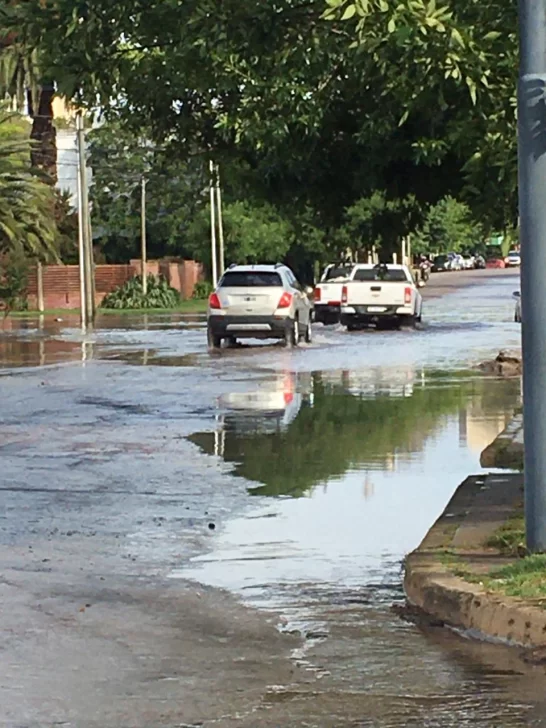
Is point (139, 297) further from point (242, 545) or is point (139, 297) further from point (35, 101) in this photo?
point (242, 545)

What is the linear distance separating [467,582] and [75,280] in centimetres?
5862

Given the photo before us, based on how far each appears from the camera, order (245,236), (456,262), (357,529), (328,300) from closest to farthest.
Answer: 1. (357,529)
2. (328,300)
3. (245,236)
4. (456,262)

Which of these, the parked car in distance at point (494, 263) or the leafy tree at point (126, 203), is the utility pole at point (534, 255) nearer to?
the leafy tree at point (126, 203)

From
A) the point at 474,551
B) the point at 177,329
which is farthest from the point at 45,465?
the point at 177,329

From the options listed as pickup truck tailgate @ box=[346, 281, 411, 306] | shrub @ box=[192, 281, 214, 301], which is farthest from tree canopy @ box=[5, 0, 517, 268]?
shrub @ box=[192, 281, 214, 301]

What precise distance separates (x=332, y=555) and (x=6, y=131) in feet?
175

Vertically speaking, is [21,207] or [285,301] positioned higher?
[21,207]

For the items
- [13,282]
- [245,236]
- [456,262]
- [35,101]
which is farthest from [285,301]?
[456,262]

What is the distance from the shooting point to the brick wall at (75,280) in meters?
66.3

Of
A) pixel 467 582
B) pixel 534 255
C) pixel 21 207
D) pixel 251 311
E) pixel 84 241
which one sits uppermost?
pixel 21 207

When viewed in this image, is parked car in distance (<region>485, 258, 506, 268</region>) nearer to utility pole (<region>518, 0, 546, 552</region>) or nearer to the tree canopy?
the tree canopy

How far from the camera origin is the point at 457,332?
1638 inches

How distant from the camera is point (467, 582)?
29.5 feet

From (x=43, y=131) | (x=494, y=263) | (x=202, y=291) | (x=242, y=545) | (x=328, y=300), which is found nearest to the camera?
(x=242, y=545)
